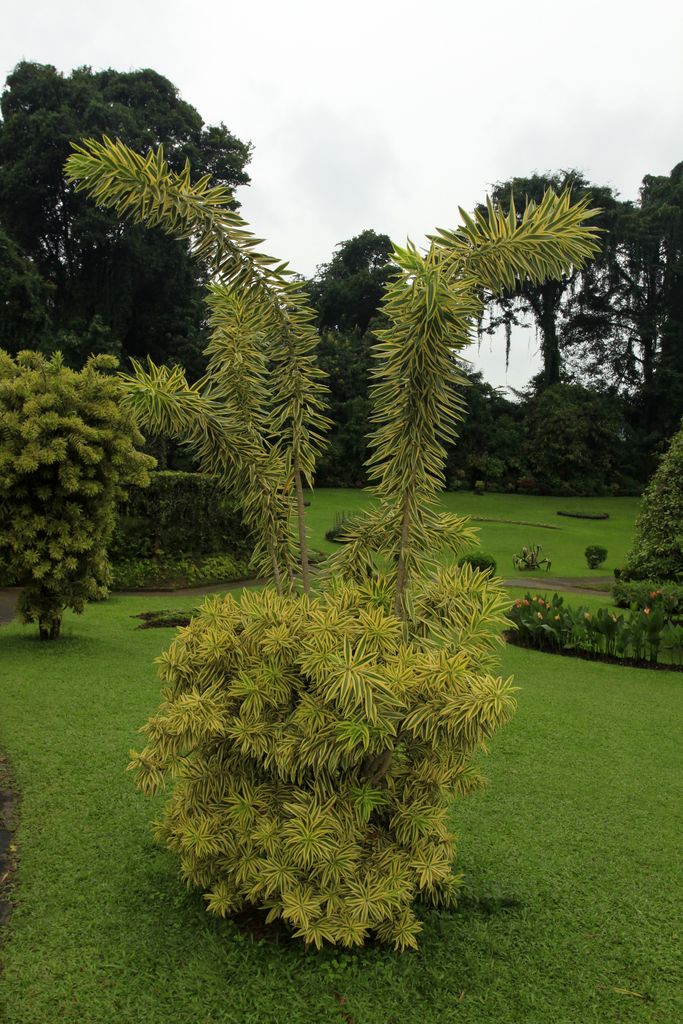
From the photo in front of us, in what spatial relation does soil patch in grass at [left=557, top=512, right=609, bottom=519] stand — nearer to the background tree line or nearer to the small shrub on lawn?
the background tree line

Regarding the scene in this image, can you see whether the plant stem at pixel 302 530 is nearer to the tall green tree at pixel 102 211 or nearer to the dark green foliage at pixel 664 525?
the dark green foliage at pixel 664 525

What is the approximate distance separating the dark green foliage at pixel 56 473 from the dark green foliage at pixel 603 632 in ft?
15.8

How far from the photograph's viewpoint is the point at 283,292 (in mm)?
3330

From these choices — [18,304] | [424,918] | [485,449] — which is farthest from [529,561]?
[485,449]

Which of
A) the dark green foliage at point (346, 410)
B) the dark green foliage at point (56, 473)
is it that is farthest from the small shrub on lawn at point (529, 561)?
the dark green foliage at point (346, 410)

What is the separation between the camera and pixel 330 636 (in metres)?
2.98

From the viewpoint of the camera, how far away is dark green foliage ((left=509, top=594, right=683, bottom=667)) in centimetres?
964

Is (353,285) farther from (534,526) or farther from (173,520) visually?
(173,520)

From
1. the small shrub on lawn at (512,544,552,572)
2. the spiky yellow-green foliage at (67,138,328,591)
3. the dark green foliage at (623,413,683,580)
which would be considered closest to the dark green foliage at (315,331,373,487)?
the small shrub on lawn at (512,544,552,572)

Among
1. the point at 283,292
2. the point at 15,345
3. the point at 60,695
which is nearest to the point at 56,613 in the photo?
the point at 60,695

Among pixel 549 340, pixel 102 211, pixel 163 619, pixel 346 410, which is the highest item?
pixel 102 211

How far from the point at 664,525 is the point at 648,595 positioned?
1.30 meters

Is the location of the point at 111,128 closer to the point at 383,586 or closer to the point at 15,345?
the point at 15,345

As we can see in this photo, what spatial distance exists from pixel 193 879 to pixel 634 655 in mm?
8227
